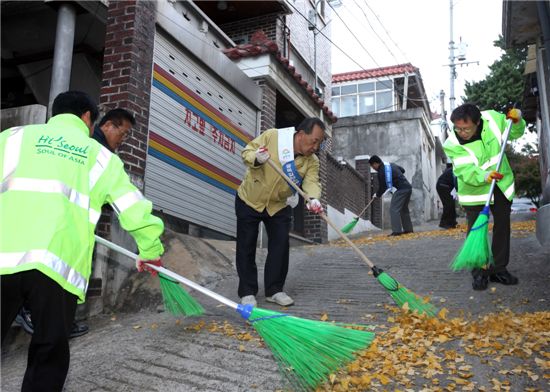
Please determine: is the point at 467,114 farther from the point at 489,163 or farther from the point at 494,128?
the point at 489,163

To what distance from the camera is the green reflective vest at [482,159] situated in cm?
468

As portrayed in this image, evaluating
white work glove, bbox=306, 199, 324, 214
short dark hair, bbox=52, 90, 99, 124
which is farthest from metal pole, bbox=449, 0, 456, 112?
short dark hair, bbox=52, 90, 99, 124

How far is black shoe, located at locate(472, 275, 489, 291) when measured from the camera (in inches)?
184

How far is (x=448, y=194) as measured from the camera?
10617 mm

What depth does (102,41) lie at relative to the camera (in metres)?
8.58

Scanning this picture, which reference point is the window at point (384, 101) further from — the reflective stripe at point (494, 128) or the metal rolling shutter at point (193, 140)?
the reflective stripe at point (494, 128)

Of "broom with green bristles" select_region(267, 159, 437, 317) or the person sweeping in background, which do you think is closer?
"broom with green bristles" select_region(267, 159, 437, 317)

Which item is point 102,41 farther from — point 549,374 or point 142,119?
point 549,374

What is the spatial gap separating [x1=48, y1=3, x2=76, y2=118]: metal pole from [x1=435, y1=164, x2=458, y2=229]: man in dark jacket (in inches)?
298

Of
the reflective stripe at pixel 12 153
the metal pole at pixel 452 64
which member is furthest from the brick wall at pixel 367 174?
the reflective stripe at pixel 12 153

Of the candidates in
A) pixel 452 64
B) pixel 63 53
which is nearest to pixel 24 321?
pixel 63 53

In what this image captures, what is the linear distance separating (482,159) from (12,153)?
158 inches

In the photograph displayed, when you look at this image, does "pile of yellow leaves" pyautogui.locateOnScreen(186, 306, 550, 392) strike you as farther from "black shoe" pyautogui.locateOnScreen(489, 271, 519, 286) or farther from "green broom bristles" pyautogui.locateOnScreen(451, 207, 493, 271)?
"black shoe" pyautogui.locateOnScreen(489, 271, 519, 286)

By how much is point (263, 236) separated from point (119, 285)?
141 inches
